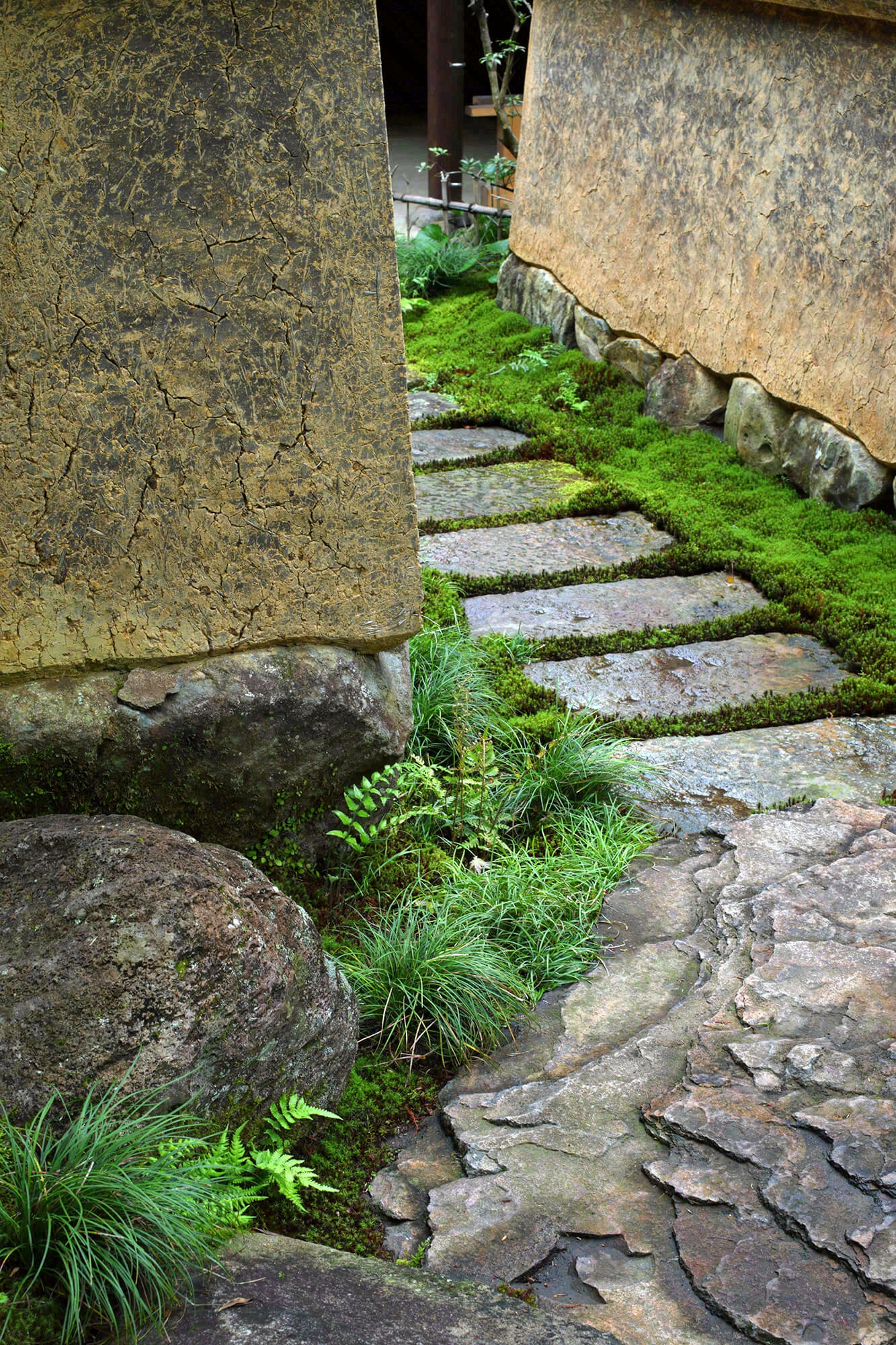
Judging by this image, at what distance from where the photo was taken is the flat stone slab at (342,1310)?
5.45ft

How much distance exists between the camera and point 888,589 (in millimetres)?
4617

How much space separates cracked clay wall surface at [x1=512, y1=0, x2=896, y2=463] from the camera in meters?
4.96

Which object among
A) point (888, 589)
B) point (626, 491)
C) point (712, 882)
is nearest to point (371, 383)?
point (712, 882)

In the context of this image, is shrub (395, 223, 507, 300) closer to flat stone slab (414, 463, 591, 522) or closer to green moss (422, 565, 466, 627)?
flat stone slab (414, 463, 591, 522)

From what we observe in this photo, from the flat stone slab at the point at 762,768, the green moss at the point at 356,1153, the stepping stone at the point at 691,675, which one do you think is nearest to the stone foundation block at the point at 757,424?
the stepping stone at the point at 691,675

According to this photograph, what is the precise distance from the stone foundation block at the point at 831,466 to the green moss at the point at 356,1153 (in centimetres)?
366

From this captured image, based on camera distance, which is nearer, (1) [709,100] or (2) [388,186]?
(2) [388,186]

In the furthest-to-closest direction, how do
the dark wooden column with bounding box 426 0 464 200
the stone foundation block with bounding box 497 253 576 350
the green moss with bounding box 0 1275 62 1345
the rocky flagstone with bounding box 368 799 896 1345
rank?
1. the dark wooden column with bounding box 426 0 464 200
2. the stone foundation block with bounding box 497 253 576 350
3. the rocky flagstone with bounding box 368 799 896 1345
4. the green moss with bounding box 0 1275 62 1345

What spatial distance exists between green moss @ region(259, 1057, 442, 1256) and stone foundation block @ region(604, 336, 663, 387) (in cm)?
497

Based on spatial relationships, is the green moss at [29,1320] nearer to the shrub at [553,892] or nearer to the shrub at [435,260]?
the shrub at [553,892]

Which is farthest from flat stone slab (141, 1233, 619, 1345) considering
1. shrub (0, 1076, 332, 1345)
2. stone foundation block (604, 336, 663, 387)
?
stone foundation block (604, 336, 663, 387)

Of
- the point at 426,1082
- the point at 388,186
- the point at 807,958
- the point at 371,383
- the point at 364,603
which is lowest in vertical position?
the point at 426,1082

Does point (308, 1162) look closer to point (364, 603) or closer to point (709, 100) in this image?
point (364, 603)

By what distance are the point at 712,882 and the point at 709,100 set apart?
4.52 meters
